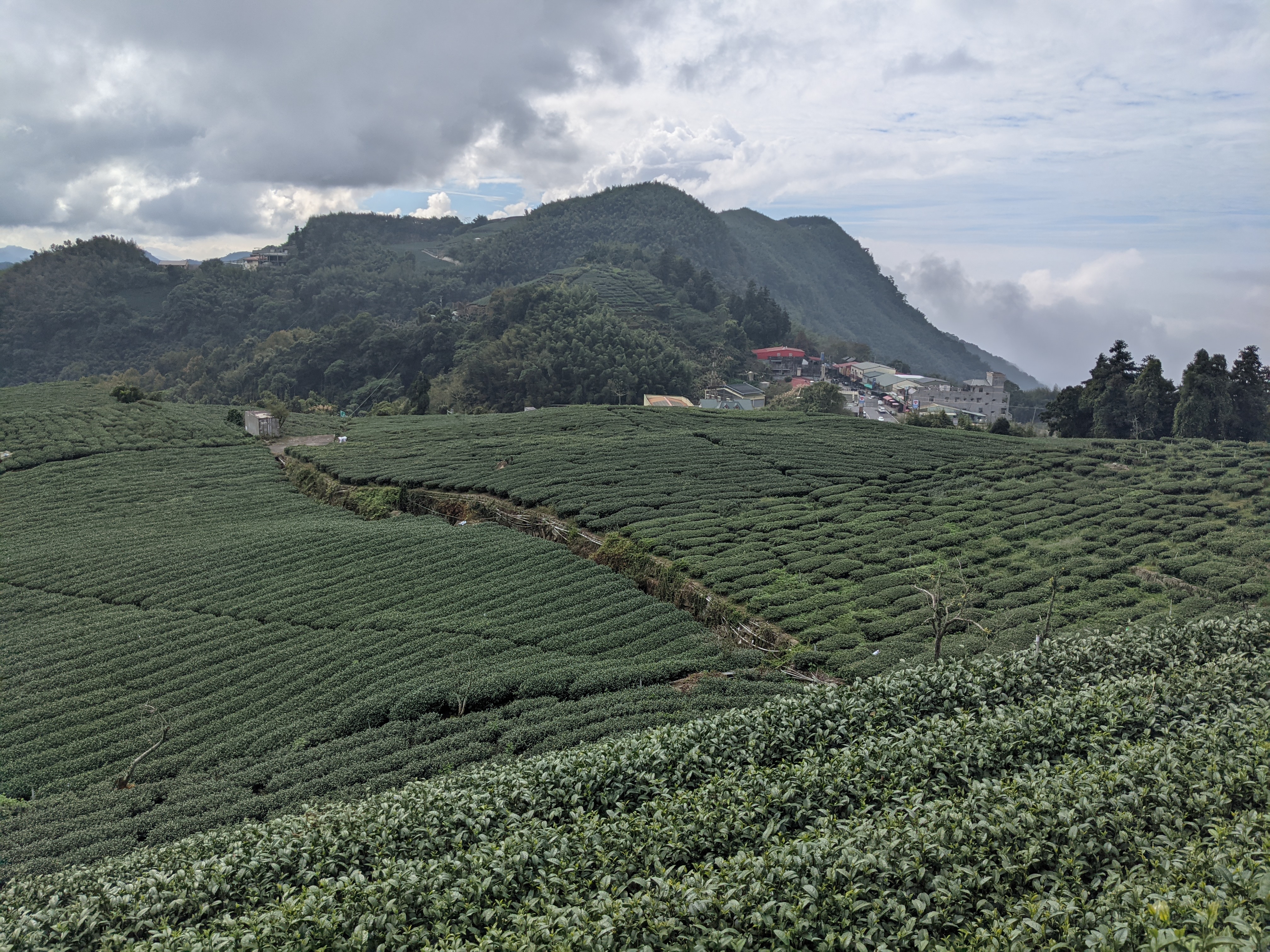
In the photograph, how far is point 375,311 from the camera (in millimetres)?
154500

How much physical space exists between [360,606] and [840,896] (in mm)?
16934

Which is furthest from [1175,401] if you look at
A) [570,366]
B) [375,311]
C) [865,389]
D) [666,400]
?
[375,311]

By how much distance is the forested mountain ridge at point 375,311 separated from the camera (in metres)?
102

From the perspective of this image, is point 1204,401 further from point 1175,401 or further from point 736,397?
point 736,397

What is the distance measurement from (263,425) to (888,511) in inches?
1637

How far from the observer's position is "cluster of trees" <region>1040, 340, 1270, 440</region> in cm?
4103

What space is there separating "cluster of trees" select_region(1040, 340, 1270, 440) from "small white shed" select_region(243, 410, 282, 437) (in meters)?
54.3

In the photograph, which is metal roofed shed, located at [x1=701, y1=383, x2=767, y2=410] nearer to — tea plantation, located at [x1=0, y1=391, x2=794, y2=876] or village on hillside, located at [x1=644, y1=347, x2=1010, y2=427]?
village on hillside, located at [x1=644, y1=347, x2=1010, y2=427]

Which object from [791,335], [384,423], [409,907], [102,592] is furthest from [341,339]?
[409,907]

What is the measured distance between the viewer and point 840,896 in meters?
6.15

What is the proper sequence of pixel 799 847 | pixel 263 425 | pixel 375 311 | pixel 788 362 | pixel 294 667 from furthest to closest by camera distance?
pixel 375 311 < pixel 788 362 < pixel 263 425 < pixel 294 667 < pixel 799 847

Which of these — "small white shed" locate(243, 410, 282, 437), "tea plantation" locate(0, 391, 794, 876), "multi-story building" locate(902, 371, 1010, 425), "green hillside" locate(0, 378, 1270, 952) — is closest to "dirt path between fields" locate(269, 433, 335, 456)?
"small white shed" locate(243, 410, 282, 437)

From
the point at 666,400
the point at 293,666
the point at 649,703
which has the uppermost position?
the point at 666,400

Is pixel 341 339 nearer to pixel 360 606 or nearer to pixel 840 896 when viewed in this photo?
pixel 360 606
